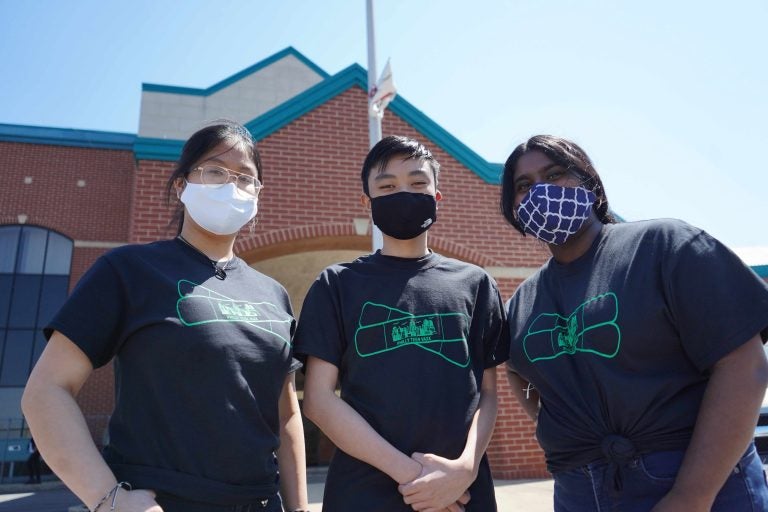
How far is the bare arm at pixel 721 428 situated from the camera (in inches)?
69.8

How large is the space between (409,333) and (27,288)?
48.8 ft

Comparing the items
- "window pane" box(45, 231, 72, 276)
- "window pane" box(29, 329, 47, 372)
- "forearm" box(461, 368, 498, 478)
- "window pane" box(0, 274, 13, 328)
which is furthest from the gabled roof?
"window pane" box(0, 274, 13, 328)

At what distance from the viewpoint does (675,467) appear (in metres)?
1.91

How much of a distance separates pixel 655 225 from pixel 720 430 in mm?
806

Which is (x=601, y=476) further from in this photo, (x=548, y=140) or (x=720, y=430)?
(x=548, y=140)

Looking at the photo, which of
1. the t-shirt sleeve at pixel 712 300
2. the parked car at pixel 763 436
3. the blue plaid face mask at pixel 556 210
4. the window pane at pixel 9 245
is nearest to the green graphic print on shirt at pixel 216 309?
the blue plaid face mask at pixel 556 210

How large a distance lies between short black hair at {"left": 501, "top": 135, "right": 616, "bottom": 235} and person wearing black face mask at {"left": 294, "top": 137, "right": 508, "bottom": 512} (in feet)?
1.46

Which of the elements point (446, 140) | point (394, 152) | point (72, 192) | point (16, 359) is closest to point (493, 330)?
point (394, 152)

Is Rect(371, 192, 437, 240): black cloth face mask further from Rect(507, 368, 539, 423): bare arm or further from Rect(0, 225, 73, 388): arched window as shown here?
Rect(0, 225, 73, 388): arched window

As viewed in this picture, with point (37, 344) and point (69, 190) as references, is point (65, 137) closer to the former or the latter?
point (69, 190)

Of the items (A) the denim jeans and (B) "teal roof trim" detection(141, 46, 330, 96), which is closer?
(A) the denim jeans

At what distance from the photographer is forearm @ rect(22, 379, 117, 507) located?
1.72 meters

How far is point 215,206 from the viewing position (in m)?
2.51

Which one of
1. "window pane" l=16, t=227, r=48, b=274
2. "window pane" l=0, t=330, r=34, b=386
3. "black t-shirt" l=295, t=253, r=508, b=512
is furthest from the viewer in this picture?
"window pane" l=16, t=227, r=48, b=274
